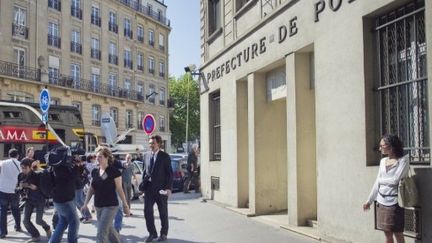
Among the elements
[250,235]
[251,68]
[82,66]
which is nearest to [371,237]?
[250,235]

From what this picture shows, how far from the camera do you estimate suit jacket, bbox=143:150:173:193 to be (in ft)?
32.8

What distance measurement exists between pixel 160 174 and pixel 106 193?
2.23 metres

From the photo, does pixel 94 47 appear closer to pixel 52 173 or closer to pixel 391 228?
pixel 52 173

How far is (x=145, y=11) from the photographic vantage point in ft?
192

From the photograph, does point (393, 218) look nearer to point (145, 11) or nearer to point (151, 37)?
point (145, 11)

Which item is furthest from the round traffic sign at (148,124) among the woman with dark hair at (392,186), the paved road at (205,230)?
the woman with dark hair at (392,186)

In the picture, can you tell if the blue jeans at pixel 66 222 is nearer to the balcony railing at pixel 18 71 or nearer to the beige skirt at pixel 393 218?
the beige skirt at pixel 393 218

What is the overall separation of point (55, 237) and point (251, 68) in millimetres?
6681

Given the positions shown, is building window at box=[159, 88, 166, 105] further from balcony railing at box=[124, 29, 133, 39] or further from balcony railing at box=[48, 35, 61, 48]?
balcony railing at box=[48, 35, 61, 48]

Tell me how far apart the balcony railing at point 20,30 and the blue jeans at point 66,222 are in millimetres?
34029

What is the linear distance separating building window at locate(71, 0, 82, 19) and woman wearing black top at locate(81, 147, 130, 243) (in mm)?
41221

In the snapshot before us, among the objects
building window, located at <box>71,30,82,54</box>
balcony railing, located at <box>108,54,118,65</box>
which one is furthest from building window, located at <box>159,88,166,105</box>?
building window, located at <box>71,30,82,54</box>

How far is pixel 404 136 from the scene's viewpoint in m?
7.68

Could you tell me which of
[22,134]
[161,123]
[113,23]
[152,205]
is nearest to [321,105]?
[152,205]
